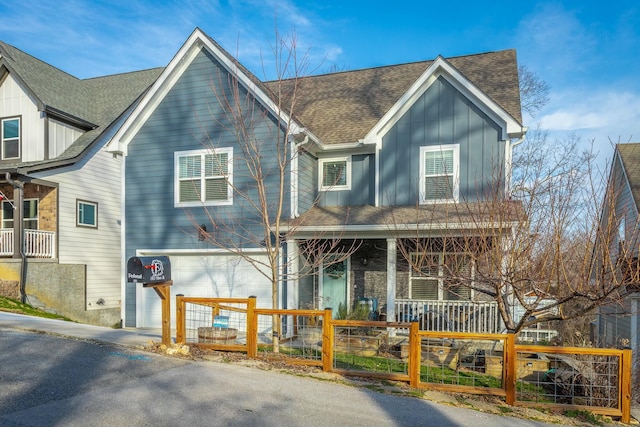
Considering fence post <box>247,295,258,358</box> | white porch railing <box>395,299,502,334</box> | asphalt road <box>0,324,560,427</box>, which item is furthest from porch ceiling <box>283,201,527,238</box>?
asphalt road <box>0,324,560,427</box>

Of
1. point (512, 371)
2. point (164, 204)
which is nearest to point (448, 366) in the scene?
point (512, 371)

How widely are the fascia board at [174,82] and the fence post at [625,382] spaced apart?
8575 millimetres

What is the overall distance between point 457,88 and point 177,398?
9.42 m

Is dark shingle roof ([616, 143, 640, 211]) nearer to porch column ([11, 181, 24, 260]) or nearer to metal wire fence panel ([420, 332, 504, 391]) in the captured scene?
metal wire fence panel ([420, 332, 504, 391])

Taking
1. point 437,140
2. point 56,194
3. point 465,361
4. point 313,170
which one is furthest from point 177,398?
point 56,194

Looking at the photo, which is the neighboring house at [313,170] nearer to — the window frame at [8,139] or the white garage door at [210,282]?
the white garage door at [210,282]

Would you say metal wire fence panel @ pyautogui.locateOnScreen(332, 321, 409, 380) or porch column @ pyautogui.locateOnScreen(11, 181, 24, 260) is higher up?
porch column @ pyautogui.locateOnScreen(11, 181, 24, 260)

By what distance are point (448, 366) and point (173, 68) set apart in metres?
9.91

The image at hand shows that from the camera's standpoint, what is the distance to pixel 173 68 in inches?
507

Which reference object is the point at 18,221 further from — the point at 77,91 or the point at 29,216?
the point at 77,91

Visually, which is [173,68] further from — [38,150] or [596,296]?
[596,296]

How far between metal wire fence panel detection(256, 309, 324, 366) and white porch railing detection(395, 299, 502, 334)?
6.90 feet

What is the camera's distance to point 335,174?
13039mm

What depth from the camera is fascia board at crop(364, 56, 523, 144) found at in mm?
11258
